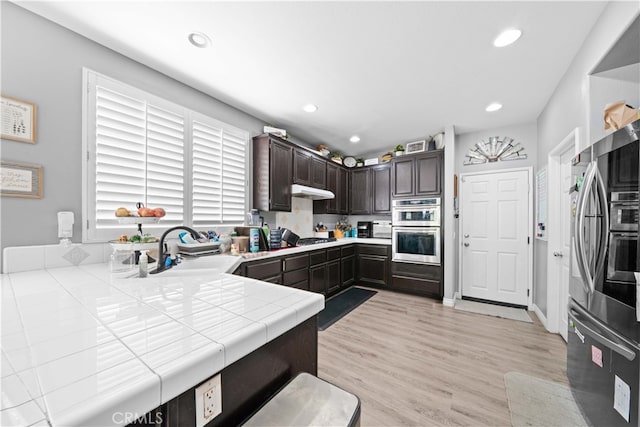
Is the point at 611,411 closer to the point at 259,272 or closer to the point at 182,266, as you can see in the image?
the point at 259,272

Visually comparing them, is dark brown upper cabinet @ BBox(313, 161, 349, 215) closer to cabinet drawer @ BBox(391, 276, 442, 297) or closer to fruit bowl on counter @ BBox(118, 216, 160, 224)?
cabinet drawer @ BBox(391, 276, 442, 297)

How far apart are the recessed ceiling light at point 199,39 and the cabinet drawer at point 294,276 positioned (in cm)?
236

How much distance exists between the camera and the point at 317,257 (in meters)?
3.44

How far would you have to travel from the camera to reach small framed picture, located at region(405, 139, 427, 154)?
12.9 ft

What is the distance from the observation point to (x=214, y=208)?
277 cm

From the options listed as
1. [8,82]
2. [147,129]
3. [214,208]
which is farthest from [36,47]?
[214,208]

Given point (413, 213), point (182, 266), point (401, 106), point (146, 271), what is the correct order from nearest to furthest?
point (146, 271) < point (182, 266) < point (401, 106) < point (413, 213)

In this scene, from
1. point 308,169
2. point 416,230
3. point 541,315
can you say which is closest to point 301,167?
point 308,169

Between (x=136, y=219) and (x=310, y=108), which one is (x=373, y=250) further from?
(x=136, y=219)

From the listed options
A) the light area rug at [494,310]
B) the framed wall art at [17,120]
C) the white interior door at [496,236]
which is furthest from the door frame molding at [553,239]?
the framed wall art at [17,120]

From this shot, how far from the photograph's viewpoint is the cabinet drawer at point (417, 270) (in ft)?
12.0

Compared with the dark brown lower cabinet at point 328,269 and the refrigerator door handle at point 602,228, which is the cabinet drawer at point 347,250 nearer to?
the dark brown lower cabinet at point 328,269

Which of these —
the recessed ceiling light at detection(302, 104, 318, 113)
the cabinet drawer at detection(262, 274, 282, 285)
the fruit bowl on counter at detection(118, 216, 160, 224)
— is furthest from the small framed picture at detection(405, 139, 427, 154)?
the fruit bowl on counter at detection(118, 216, 160, 224)

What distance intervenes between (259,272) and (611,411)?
8.30 feet
